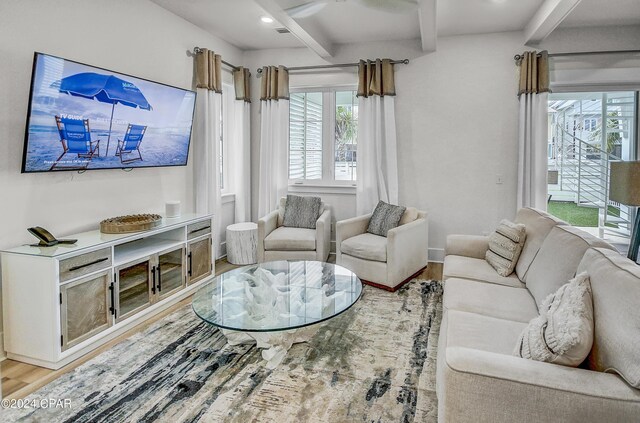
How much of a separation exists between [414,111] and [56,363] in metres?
4.32

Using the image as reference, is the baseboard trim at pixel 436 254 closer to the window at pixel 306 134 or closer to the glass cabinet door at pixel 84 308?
the window at pixel 306 134

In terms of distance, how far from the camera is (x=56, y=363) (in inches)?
98.3

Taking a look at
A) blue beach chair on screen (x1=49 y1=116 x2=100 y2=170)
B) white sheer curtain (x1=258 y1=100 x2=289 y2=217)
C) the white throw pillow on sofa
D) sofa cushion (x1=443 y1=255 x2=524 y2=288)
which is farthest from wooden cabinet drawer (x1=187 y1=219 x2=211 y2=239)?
the white throw pillow on sofa

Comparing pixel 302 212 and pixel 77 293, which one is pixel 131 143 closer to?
pixel 77 293

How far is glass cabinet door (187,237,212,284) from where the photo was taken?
3.81m

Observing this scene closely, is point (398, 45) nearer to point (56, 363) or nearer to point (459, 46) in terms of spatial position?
point (459, 46)

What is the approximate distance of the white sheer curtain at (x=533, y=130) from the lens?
439 centimetres

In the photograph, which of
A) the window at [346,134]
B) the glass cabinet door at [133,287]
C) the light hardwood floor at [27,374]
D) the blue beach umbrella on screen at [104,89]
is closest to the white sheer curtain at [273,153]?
the window at [346,134]

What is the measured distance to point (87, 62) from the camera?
3.15 metres

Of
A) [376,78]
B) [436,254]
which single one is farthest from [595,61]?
[436,254]

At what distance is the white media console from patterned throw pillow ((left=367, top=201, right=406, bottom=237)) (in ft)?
7.21

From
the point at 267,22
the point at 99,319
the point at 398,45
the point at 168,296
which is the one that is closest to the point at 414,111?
the point at 398,45

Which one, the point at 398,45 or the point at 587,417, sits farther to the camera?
the point at 398,45

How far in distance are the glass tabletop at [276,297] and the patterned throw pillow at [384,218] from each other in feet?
3.88
